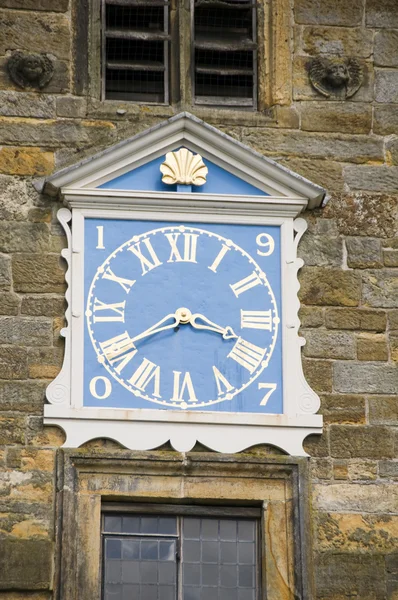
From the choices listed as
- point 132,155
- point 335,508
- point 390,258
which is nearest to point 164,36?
point 132,155

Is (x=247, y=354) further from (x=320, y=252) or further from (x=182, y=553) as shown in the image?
(x=182, y=553)

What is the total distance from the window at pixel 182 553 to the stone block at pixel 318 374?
2.99ft

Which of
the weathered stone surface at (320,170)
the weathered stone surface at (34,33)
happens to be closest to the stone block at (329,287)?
→ the weathered stone surface at (320,170)

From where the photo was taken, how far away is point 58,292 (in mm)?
16969

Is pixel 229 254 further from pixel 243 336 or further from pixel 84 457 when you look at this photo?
pixel 84 457

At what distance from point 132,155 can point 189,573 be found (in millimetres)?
2746

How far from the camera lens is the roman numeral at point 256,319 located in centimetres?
1698

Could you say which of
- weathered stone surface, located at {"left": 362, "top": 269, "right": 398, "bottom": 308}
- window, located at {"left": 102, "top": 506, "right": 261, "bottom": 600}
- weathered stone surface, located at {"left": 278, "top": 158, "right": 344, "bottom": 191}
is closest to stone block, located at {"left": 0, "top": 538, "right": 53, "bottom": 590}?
window, located at {"left": 102, "top": 506, "right": 261, "bottom": 600}

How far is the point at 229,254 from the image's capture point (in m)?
17.2

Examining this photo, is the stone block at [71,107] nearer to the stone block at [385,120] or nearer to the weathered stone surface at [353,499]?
the stone block at [385,120]

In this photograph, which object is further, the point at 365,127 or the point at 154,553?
the point at 365,127

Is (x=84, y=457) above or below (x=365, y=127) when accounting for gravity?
below

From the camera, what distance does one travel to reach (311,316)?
56.2 feet

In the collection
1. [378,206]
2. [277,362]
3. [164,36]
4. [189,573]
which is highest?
[164,36]
